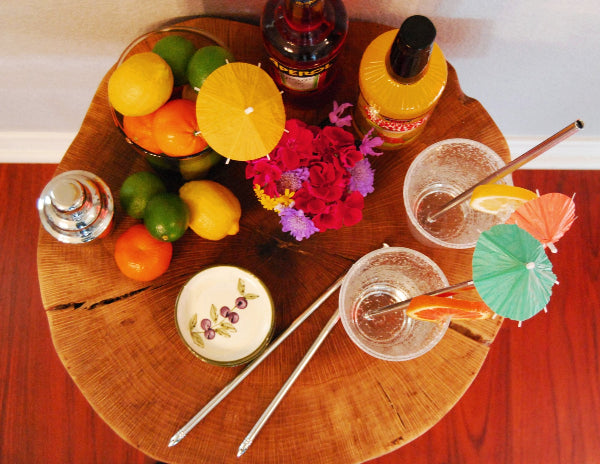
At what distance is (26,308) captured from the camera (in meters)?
1.19

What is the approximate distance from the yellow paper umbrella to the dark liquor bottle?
2.8 inches

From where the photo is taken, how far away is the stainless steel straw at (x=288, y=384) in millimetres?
625

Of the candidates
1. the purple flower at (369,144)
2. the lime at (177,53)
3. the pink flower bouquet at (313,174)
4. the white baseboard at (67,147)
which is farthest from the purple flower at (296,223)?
the white baseboard at (67,147)

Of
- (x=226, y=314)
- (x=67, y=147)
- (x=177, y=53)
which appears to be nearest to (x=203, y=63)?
(x=177, y=53)

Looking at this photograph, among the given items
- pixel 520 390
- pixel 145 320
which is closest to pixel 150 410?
pixel 145 320

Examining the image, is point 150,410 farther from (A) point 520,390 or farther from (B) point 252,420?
(A) point 520,390

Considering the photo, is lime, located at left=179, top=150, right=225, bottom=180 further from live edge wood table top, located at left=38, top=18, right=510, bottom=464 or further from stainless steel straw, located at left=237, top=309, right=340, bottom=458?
stainless steel straw, located at left=237, top=309, right=340, bottom=458

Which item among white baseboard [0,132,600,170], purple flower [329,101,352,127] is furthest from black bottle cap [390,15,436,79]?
white baseboard [0,132,600,170]

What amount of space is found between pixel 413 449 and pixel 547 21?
3.00 ft

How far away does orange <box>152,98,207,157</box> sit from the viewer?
22.4 inches

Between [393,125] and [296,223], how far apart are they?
0.56ft

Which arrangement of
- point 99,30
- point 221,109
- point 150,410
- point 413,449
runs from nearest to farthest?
point 221,109, point 150,410, point 99,30, point 413,449

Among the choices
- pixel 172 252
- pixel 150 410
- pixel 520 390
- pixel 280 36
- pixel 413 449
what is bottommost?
pixel 413 449

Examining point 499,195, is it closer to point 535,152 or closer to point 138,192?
point 535,152
